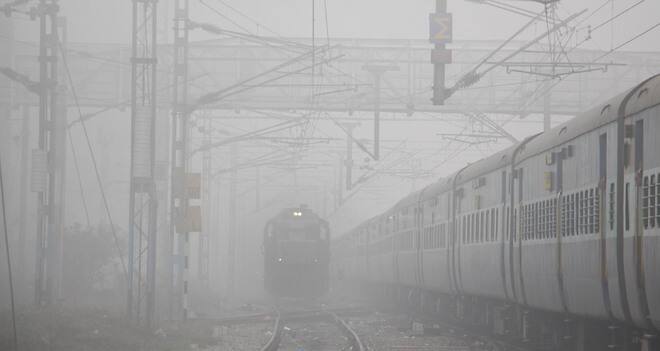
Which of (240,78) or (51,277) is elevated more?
(240,78)

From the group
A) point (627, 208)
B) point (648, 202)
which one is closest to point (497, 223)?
point (627, 208)

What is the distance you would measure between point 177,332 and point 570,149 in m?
11.1

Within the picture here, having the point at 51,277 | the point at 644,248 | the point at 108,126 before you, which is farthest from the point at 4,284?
the point at 108,126

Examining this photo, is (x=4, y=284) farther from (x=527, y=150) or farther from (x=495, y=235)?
(x=527, y=150)

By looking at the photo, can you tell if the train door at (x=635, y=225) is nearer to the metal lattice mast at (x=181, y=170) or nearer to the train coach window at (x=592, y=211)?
the train coach window at (x=592, y=211)

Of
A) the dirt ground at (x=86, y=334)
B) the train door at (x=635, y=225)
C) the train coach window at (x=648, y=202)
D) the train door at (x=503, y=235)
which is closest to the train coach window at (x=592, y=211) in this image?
the train door at (x=635, y=225)

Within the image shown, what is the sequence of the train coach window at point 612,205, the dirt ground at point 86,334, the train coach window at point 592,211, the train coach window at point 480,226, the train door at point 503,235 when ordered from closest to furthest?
the train coach window at point 612,205, the train coach window at point 592,211, the dirt ground at point 86,334, the train door at point 503,235, the train coach window at point 480,226

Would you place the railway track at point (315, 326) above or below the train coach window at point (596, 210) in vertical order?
below

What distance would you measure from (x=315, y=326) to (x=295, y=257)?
14.2 m

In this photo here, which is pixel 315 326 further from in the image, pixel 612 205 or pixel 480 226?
pixel 612 205

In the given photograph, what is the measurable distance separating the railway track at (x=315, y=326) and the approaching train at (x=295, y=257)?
8378mm

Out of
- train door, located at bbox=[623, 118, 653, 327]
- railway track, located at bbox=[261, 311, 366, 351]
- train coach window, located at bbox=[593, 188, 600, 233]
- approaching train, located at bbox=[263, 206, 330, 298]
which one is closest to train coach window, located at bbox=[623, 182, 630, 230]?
train door, located at bbox=[623, 118, 653, 327]

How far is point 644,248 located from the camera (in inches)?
411

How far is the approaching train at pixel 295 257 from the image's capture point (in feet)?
140
